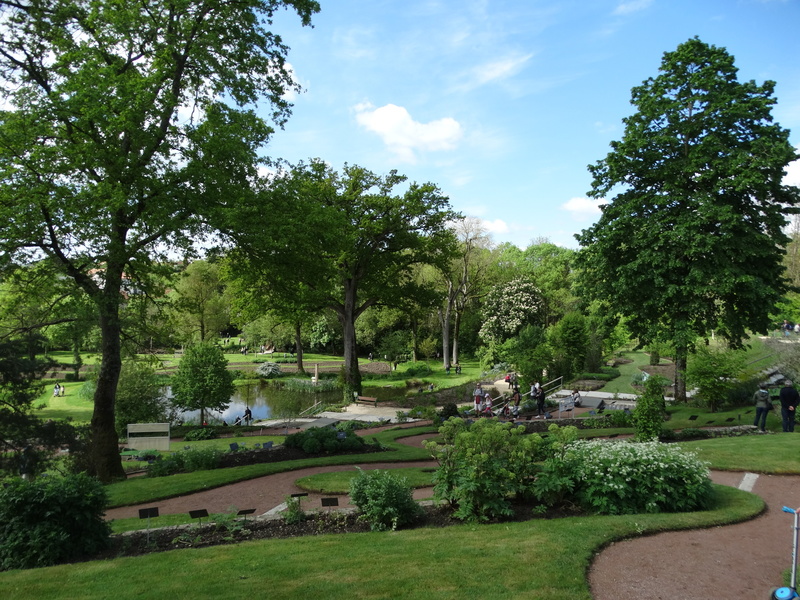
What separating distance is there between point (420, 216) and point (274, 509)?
21326 mm

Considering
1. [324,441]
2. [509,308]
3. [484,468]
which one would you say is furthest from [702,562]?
[509,308]

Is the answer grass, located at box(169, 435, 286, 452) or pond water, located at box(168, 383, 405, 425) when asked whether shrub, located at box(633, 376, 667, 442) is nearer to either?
grass, located at box(169, 435, 286, 452)

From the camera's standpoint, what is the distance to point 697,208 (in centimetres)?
1783

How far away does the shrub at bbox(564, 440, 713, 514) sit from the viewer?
325 inches

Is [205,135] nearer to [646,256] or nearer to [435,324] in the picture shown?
[646,256]

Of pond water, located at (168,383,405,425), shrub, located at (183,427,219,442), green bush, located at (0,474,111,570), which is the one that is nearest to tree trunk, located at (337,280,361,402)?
pond water, located at (168,383,405,425)

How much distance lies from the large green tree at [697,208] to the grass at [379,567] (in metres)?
11.9

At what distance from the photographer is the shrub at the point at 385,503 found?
7961 millimetres

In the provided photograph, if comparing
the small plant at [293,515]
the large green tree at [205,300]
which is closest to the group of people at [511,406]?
the small plant at [293,515]

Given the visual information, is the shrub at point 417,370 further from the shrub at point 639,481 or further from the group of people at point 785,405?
the shrub at point 639,481

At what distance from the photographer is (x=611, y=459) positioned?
28.0ft

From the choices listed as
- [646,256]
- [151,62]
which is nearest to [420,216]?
[646,256]

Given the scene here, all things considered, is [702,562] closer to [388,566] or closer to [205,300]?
[388,566]

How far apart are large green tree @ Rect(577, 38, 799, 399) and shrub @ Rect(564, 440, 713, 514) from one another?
10392 millimetres
